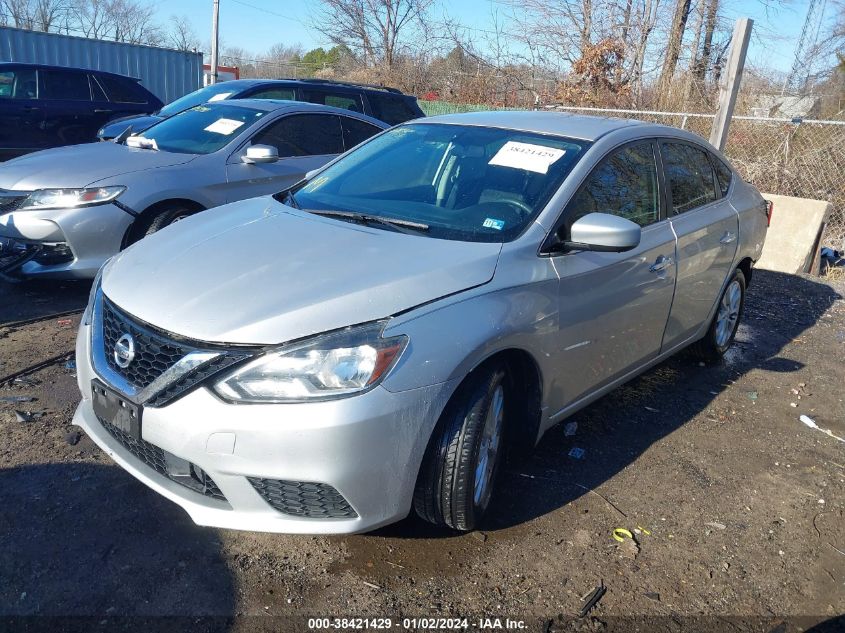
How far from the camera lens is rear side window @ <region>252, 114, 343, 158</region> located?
21.0 feet

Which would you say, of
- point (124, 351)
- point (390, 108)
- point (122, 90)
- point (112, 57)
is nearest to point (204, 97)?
point (390, 108)

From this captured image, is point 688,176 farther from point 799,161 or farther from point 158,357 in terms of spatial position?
point 799,161

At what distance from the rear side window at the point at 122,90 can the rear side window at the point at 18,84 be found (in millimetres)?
1007

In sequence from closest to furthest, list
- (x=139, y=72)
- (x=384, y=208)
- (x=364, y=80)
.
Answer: (x=384, y=208), (x=139, y=72), (x=364, y=80)

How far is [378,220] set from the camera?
3.34 meters

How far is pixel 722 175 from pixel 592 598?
340 centimetres

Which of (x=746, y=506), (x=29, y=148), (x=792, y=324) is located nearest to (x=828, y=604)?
(x=746, y=506)

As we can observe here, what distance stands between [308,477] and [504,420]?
3.41ft

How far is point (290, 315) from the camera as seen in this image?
247 cm

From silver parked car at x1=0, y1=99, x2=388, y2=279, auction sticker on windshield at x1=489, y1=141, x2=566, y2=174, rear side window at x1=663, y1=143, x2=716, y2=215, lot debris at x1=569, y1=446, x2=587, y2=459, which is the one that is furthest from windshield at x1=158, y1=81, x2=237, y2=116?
lot debris at x1=569, y1=446, x2=587, y2=459

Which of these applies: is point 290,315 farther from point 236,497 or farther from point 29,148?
point 29,148

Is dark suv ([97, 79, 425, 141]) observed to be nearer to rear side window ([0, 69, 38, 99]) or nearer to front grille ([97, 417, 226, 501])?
rear side window ([0, 69, 38, 99])

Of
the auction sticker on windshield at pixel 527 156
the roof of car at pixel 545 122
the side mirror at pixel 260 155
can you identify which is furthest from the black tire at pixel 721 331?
the side mirror at pixel 260 155

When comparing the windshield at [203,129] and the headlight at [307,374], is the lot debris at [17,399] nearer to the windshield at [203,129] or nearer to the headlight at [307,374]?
the headlight at [307,374]
